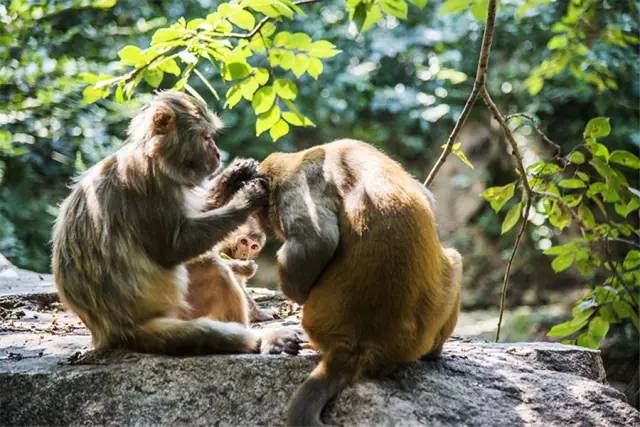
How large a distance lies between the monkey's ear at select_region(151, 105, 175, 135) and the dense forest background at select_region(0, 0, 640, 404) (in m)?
0.65

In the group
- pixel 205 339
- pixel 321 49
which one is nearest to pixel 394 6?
pixel 321 49

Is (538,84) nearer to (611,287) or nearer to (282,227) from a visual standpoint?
(611,287)

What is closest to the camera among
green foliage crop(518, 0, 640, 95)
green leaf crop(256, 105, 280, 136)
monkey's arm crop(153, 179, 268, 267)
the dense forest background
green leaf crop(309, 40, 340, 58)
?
monkey's arm crop(153, 179, 268, 267)

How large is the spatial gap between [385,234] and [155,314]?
4.88 ft

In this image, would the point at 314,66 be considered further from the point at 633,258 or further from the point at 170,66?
the point at 633,258

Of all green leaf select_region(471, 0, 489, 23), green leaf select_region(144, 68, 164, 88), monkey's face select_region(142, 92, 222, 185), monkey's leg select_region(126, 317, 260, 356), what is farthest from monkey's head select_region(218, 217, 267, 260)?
green leaf select_region(471, 0, 489, 23)

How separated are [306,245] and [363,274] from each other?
1.04ft

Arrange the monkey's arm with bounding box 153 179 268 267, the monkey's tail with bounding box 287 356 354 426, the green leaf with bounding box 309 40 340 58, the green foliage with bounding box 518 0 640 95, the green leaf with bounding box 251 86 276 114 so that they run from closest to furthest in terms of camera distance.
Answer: the monkey's tail with bounding box 287 356 354 426 → the monkey's arm with bounding box 153 179 268 267 → the green leaf with bounding box 309 40 340 58 → the green leaf with bounding box 251 86 276 114 → the green foliage with bounding box 518 0 640 95

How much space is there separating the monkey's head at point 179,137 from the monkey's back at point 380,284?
103cm

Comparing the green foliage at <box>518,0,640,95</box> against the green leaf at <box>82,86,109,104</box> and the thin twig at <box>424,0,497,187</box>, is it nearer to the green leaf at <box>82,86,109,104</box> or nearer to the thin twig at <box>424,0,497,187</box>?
the thin twig at <box>424,0,497,187</box>

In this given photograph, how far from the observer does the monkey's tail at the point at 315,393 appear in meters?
3.40

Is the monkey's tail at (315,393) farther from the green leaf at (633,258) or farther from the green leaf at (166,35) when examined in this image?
the green leaf at (633,258)

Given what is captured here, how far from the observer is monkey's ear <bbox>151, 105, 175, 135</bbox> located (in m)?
4.38

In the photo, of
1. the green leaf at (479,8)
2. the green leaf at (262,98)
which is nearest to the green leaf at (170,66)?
the green leaf at (262,98)
